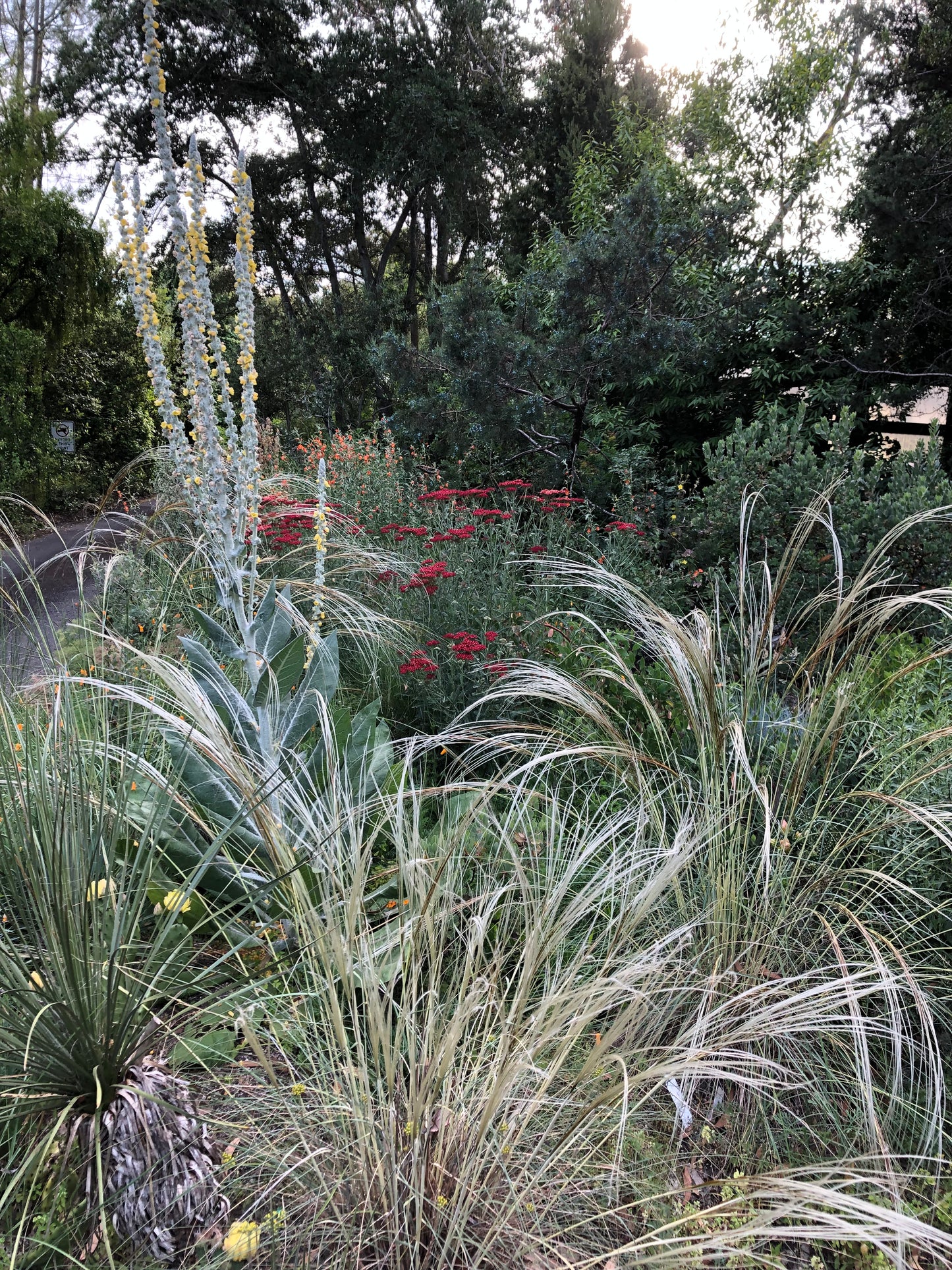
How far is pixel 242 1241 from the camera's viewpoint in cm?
115

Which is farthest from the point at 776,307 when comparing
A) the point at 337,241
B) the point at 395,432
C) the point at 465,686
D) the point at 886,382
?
the point at 337,241

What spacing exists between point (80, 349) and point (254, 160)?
180 inches

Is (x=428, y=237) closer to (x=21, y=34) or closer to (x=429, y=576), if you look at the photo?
(x=21, y=34)

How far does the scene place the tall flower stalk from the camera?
1.81m

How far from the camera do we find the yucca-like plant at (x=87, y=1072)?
46.4 inches

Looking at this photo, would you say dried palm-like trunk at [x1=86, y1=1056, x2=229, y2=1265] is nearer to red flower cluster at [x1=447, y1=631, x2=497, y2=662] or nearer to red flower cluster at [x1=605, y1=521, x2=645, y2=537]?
red flower cluster at [x1=447, y1=631, x2=497, y2=662]

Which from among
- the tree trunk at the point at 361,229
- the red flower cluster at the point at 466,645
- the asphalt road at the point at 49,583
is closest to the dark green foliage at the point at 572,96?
the tree trunk at the point at 361,229

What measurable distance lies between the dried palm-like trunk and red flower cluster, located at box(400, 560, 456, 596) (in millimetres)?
1844

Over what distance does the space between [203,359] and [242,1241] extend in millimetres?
1796

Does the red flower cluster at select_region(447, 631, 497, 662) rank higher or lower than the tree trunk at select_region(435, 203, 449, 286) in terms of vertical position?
lower

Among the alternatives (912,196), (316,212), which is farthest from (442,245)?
(912,196)

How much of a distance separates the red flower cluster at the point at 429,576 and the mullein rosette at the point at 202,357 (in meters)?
0.77

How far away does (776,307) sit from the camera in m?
6.01

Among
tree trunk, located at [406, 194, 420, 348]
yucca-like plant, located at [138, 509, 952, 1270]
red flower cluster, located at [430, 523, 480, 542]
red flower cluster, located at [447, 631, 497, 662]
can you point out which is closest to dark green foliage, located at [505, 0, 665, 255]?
tree trunk, located at [406, 194, 420, 348]
